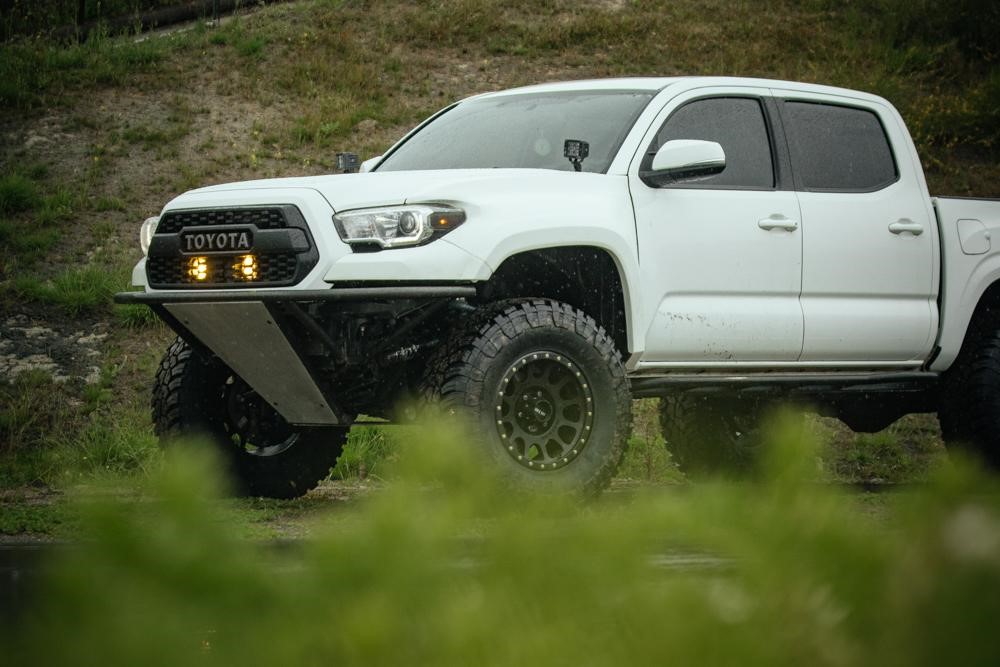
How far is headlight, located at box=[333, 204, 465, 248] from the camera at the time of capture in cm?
552

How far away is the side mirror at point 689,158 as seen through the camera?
613cm

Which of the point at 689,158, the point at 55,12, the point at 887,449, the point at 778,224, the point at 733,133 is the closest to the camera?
the point at 689,158

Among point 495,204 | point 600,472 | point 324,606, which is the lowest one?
point 600,472

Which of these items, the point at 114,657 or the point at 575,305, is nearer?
the point at 114,657

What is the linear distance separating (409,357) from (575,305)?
1034mm

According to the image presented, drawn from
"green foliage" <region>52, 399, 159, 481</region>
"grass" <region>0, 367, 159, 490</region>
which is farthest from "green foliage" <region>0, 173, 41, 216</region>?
"green foliage" <region>52, 399, 159, 481</region>

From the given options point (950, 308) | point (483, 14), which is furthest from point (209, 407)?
point (483, 14)

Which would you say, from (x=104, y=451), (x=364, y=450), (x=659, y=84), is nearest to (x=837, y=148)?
(x=659, y=84)

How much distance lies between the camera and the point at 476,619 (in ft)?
2.55

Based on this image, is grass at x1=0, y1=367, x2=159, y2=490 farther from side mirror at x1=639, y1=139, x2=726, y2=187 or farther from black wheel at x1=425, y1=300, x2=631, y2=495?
side mirror at x1=639, y1=139, x2=726, y2=187

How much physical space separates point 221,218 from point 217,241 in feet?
0.33

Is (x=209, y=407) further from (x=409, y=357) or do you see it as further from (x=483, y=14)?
(x=483, y=14)

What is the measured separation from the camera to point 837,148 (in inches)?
293

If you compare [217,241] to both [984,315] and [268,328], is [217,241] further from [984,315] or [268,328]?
[984,315]
